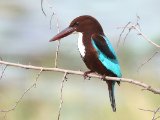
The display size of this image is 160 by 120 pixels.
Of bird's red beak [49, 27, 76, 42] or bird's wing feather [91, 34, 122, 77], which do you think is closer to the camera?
bird's red beak [49, 27, 76, 42]

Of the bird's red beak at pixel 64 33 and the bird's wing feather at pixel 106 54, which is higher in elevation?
the bird's red beak at pixel 64 33

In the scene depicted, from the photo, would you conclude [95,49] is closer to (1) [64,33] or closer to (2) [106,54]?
(2) [106,54]

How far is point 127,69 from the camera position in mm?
10719

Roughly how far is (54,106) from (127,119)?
170 centimetres

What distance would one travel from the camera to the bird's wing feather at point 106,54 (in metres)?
4.97

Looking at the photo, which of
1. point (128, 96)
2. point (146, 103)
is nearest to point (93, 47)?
point (146, 103)

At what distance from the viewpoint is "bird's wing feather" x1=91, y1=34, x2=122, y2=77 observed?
16.3 ft

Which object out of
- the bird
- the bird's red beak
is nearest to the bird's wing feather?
the bird

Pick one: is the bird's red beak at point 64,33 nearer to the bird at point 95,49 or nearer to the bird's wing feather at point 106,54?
the bird at point 95,49

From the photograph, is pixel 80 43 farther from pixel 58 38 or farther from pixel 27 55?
pixel 27 55

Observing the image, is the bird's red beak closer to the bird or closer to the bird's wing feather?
the bird

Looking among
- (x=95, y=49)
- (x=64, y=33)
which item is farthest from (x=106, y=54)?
(x=64, y=33)

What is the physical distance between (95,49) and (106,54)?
78 mm

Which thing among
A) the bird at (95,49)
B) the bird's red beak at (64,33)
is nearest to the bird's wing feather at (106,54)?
the bird at (95,49)
